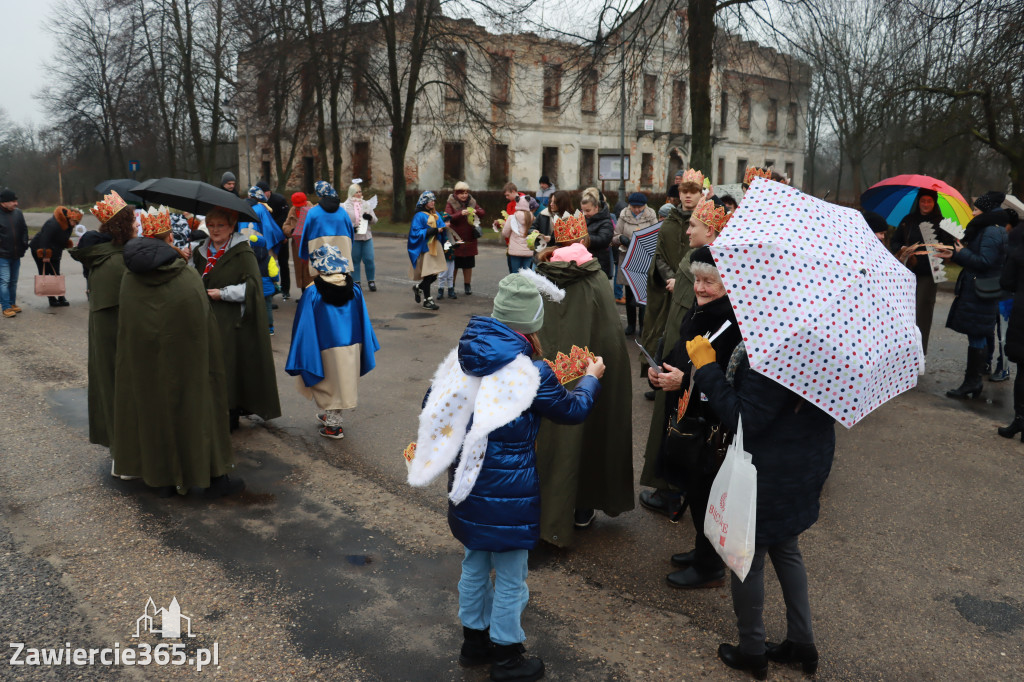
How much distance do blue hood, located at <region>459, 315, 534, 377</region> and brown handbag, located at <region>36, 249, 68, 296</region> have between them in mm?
11333

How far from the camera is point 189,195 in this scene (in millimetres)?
5734

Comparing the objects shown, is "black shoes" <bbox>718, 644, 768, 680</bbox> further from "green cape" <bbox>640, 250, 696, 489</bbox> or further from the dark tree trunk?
the dark tree trunk

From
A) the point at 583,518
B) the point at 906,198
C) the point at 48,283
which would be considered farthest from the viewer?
the point at 48,283

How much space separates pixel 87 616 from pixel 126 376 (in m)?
1.67

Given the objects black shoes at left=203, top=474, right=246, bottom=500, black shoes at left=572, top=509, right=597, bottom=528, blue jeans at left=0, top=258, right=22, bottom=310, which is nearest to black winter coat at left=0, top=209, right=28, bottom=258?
blue jeans at left=0, top=258, right=22, bottom=310

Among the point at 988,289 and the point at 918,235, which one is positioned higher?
the point at 918,235

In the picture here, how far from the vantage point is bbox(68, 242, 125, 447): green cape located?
17.8 feet

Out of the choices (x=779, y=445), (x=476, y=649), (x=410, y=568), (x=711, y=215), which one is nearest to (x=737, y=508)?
(x=779, y=445)

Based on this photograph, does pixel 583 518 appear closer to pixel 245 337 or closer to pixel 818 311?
pixel 818 311

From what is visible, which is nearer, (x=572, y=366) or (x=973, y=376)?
(x=572, y=366)

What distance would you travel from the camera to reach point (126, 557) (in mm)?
4395

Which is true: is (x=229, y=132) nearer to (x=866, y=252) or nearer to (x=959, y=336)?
(x=959, y=336)

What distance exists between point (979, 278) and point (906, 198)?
4.08ft

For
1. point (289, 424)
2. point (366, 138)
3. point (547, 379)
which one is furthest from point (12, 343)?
point (366, 138)
